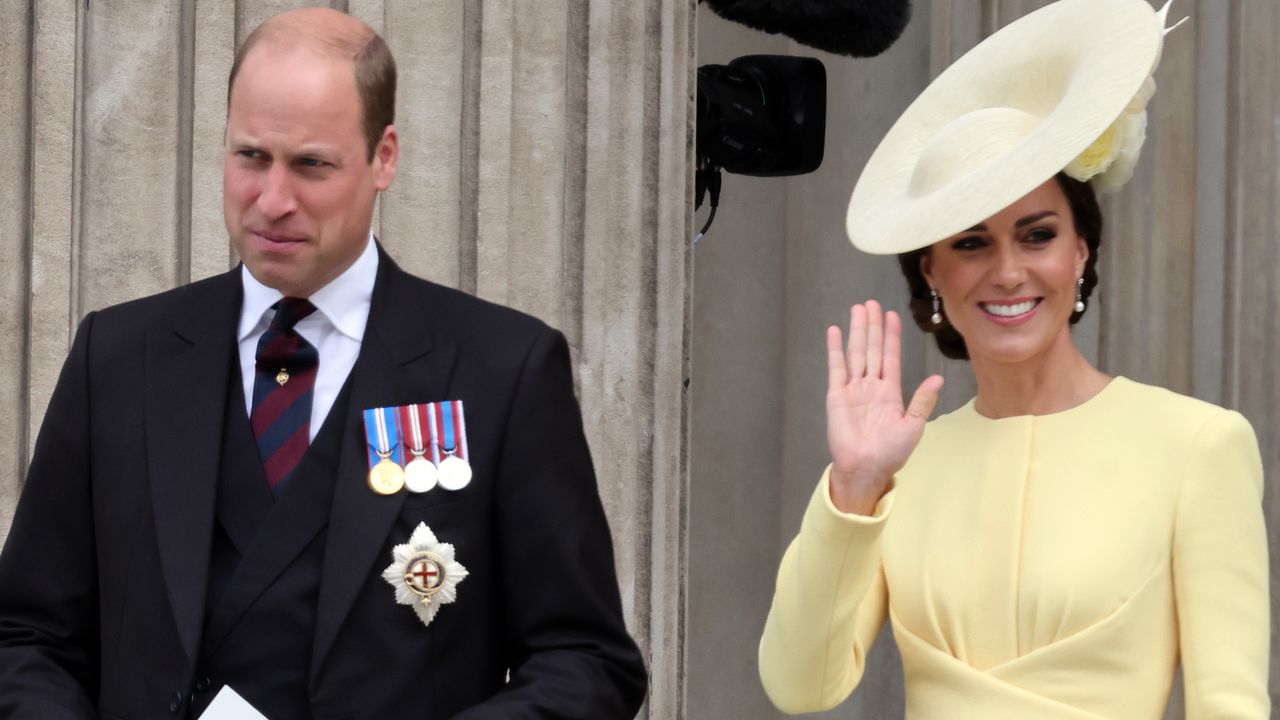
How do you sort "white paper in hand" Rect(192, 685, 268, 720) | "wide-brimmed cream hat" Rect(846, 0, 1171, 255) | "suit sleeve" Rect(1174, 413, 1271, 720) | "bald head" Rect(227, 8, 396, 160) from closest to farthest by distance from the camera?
"white paper in hand" Rect(192, 685, 268, 720)
"bald head" Rect(227, 8, 396, 160)
"suit sleeve" Rect(1174, 413, 1271, 720)
"wide-brimmed cream hat" Rect(846, 0, 1171, 255)

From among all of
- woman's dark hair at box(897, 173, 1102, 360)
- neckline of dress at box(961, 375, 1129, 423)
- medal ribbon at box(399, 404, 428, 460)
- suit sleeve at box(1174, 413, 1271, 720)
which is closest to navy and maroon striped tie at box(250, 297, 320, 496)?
medal ribbon at box(399, 404, 428, 460)

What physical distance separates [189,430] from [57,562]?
0.22 meters

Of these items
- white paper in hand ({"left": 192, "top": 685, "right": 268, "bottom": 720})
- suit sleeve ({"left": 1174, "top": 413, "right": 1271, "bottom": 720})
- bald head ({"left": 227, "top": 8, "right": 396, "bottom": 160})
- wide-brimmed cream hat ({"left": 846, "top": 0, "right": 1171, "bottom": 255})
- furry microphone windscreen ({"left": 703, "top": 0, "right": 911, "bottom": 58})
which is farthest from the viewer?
furry microphone windscreen ({"left": 703, "top": 0, "right": 911, "bottom": 58})

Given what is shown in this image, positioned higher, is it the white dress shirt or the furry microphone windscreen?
the furry microphone windscreen

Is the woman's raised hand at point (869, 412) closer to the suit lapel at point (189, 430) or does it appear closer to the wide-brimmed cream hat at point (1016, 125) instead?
the wide-brimmed cream hat at point (1016, 125)

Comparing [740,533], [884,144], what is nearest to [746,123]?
Answer: [884,144]

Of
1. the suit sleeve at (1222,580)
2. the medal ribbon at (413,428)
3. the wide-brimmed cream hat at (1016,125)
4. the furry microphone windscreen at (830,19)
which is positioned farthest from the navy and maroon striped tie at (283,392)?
the furry microphone windscreen at (830,19)

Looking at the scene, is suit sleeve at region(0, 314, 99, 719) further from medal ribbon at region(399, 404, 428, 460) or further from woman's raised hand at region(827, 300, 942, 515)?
woman's raised hand at region(827, 300, 942, 515)

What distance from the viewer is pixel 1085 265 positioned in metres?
2.83

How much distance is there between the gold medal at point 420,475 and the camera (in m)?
2.37

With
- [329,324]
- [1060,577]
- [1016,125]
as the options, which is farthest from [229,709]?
[1016,125]

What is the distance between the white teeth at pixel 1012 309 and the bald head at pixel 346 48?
835 mm

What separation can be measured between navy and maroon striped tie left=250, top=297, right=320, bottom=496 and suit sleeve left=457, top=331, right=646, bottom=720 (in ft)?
0.76

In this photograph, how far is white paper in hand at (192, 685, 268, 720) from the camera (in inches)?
89.5
